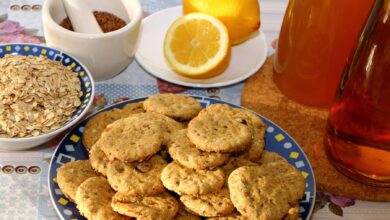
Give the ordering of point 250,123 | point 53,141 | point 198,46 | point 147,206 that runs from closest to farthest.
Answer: point 147,206 → point 250,123 → point 53,141 → point 198,46

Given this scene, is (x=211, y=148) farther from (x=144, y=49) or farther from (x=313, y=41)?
(x=144, y=49)

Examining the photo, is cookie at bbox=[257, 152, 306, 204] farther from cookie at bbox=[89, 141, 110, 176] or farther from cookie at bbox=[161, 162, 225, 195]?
cookie at bbox=[89, 141, 110, 176]

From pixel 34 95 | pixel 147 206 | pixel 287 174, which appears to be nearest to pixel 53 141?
pixel 34 95

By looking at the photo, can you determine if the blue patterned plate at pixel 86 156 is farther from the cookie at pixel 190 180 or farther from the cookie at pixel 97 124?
the cookie at pixel 190 180

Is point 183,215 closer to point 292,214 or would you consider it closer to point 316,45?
point 292,214

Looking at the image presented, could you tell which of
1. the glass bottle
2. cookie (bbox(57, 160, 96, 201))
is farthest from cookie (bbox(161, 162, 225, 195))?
the glass bottle

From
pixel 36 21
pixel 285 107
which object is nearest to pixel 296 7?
pixel 285 107

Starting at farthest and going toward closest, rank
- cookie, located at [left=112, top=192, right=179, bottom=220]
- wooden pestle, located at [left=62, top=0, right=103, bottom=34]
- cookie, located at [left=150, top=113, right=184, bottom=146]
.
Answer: wooden pestle, located at [left=62, top=0, right=103, bottom=34] < cookie, located at [left=150, top=113, right=184, bottom=146] < cookie, located at [left=112, top=192, right=179, bottom=220]

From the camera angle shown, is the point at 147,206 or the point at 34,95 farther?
the point at 34,95
